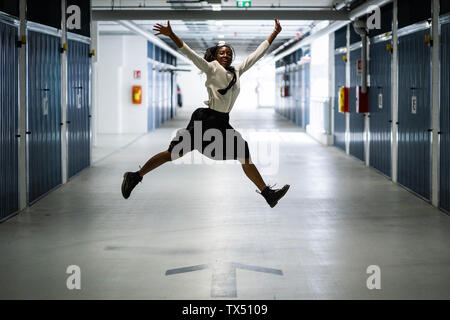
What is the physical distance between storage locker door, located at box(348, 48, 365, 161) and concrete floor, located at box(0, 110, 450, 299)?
2866 mm

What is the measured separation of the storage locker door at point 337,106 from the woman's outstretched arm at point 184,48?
11.2 meters

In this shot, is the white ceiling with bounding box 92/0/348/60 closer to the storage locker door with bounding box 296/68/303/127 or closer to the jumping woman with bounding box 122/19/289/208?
the storage locker door with bounding box 296/68/303/127

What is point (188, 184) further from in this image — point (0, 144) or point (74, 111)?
point (0, 144)

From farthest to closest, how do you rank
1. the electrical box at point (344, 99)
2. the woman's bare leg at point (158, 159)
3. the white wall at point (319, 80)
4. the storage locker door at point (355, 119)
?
the white wall at point (319, 80)
the electrical box at point (344, 99)
the storage locker door at point (355, 119)
the woman's bare leg at point (158, 159)

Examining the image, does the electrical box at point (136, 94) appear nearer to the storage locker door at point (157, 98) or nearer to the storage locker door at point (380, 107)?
the storage locker door at point (157, 98)

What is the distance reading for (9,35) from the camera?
812cm

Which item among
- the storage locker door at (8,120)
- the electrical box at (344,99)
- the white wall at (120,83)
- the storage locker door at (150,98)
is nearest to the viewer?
the storage locker door at (8,120)

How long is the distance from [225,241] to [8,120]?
288cm

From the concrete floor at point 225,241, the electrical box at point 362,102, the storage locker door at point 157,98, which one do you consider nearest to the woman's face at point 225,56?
the concrete floor at point 225,241

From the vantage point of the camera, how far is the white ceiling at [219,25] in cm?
1552

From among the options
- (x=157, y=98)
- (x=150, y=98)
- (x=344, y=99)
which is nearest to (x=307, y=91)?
(x=150, y=98)

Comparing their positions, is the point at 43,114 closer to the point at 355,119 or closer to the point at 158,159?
the point at 158,159
